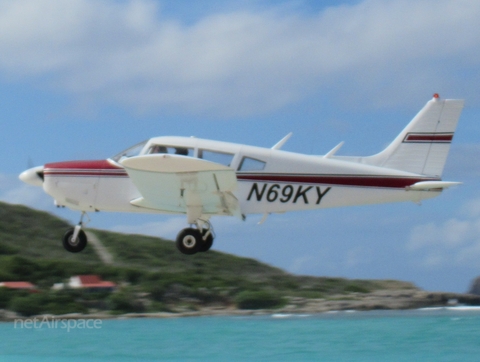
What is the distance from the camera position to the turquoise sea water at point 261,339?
49281mm

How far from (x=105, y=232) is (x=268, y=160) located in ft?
255

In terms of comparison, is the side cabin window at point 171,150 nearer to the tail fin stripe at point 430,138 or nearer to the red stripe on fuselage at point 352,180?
the red stripe on fuselage at point 352,180

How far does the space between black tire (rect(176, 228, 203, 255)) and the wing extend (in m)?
0.26

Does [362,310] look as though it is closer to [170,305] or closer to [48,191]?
[170,305]

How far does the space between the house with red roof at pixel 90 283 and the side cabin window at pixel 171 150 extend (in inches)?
2156

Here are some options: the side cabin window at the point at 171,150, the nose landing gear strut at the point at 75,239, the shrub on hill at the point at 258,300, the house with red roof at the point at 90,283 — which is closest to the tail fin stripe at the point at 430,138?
the side cabin window at the point at 171,150

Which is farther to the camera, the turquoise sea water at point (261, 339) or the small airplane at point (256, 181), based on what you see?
the turquoise sea water at point (261, 339)

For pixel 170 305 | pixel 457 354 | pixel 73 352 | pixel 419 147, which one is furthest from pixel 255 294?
pixel 419 147

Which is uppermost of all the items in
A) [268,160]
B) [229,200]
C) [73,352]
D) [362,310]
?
[362,310]

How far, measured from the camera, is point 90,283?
6662 cm

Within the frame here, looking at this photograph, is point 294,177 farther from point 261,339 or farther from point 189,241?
point 261,339

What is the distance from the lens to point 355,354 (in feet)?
166

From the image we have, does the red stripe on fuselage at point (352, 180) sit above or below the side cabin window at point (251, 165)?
above

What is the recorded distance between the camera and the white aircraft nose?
14406mm
